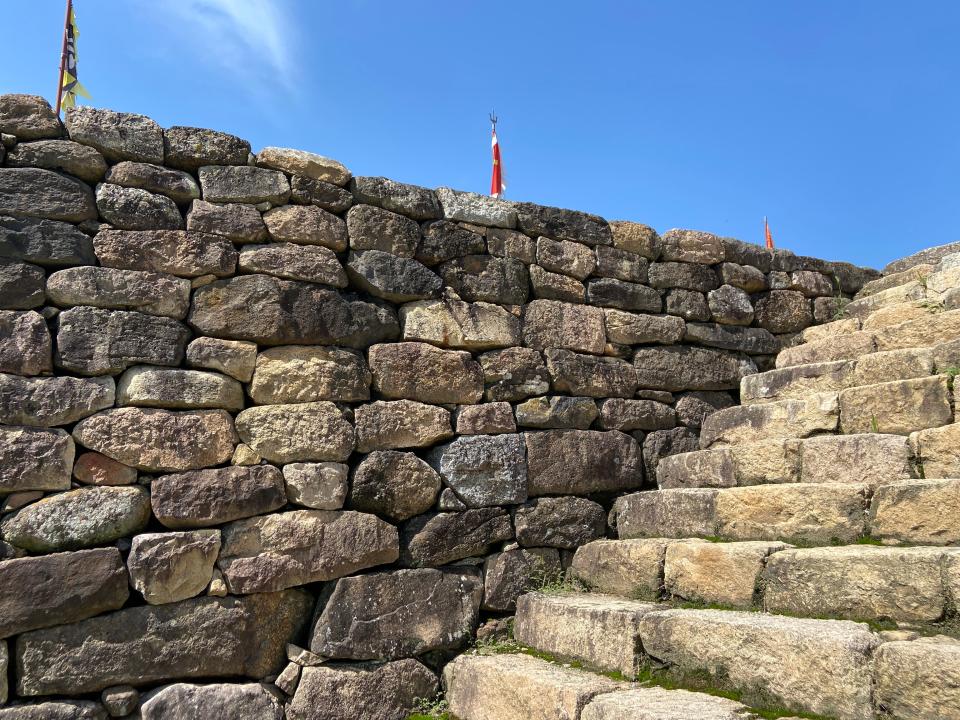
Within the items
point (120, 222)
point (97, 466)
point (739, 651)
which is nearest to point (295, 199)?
point (120, 222)

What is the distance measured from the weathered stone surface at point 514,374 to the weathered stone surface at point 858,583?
6.00 ft

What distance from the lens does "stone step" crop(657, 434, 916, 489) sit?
3.57m

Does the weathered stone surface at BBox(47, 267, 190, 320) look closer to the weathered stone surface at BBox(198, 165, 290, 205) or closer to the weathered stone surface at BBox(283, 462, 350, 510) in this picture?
the weathered stone surface at BBox(198, 165, 290, 205)

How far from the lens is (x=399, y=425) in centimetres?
430

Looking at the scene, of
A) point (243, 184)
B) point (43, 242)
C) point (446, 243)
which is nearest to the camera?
point (43, 242)

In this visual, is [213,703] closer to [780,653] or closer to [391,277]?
[391,277]

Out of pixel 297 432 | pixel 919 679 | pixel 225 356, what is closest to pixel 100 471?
pixel 225 356

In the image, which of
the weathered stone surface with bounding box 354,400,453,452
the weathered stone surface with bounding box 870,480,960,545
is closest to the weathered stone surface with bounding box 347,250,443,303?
the weathered stone surface with bounding box 354,400,453,452

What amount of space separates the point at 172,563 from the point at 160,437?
61cm

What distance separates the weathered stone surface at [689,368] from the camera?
5.25m

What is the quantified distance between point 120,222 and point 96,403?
96cm

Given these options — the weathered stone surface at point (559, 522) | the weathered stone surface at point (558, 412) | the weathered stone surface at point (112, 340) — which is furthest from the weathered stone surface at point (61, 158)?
the weathered stone surface at point (559, 522)

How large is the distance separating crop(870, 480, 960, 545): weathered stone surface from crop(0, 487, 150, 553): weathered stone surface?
3.42 metres

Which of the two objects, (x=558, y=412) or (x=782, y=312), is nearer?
(x=558, y=412)
